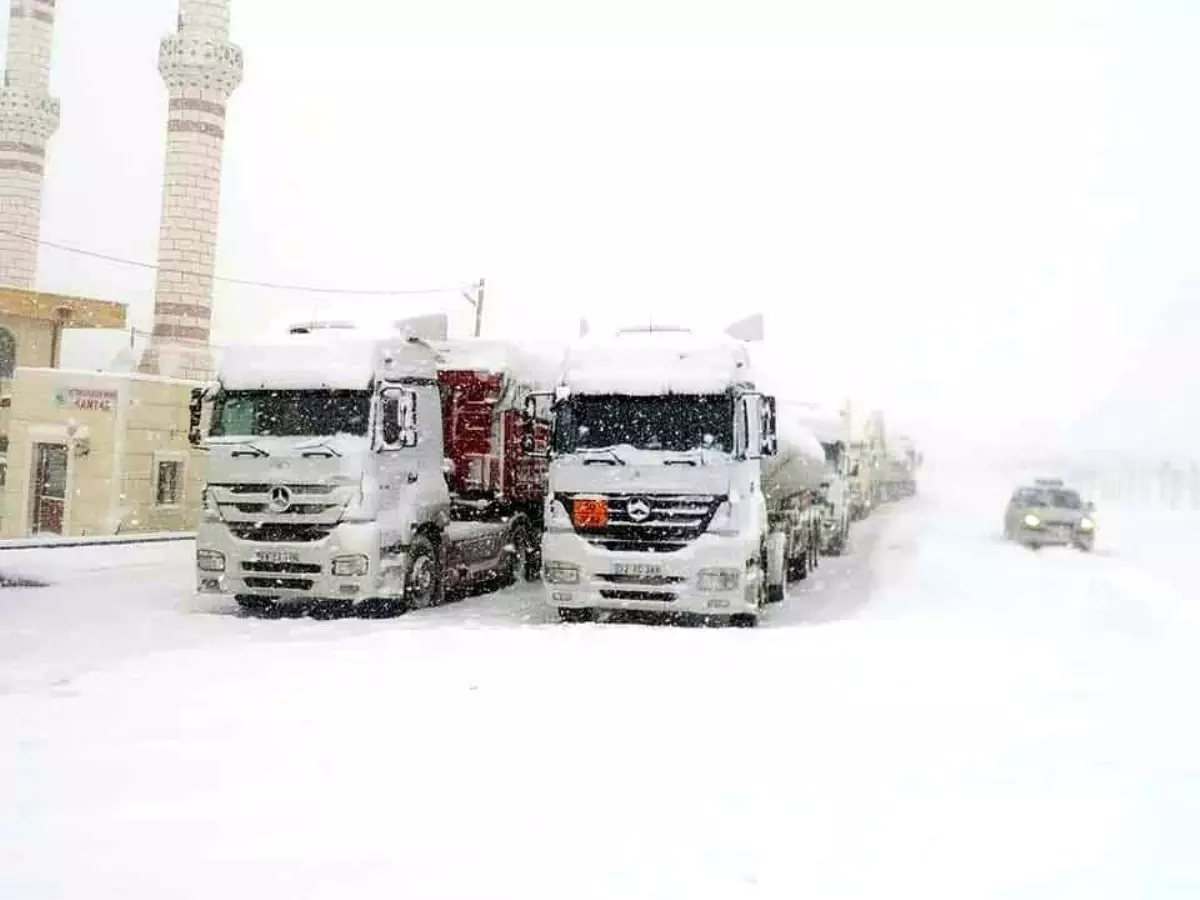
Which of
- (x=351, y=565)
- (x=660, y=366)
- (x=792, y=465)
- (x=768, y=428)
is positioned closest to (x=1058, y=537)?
(x=792, y=465)

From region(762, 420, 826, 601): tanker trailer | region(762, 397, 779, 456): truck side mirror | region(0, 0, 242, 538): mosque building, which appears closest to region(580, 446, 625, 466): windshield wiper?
region(762, 397, 779, 456): truck side mirror

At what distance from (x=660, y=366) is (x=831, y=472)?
11374 mm

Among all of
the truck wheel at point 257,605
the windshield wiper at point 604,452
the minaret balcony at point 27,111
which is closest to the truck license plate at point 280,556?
the truck wheel at point 257,605

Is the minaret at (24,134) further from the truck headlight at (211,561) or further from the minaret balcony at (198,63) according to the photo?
A: the truck headlight at (211,561)

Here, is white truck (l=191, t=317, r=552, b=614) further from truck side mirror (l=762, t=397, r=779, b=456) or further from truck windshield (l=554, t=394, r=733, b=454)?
truck side mirror (l=762, t=397, r=779, b=456)

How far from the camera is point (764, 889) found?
3883 millimetres

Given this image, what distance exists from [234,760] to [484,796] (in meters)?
1.41

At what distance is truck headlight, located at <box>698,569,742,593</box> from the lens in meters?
11.0

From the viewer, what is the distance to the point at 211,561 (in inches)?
455

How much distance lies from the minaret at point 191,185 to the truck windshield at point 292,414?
31285mm

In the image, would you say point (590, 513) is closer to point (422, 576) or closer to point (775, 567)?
point (422, 576)

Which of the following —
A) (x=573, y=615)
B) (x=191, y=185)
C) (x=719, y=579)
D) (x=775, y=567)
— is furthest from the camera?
(x=191, y=185)

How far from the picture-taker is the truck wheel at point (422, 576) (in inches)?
486

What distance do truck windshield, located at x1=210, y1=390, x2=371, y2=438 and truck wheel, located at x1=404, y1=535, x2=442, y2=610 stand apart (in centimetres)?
173
